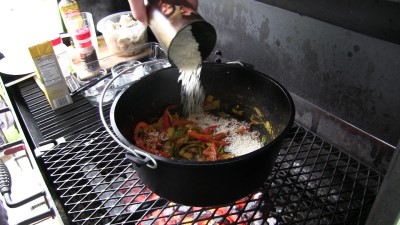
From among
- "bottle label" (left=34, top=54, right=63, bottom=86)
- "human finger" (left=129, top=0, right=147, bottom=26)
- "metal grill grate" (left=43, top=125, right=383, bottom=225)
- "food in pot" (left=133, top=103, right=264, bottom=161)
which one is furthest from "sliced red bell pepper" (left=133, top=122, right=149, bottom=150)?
"bottle label" (left=34, top=54, right=63, bottom=86)

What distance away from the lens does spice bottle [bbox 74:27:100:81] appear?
4.55 ft

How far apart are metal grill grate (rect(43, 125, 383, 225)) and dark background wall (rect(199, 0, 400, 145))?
0.14 m

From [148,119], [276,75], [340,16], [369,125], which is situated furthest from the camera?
[276,75]

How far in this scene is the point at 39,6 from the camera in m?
1.65

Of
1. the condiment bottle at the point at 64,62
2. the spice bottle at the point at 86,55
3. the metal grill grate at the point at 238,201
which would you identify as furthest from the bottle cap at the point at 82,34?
the metal grill grate at the point at 238,201

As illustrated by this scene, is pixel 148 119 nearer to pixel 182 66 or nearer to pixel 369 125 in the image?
pixel 182 66

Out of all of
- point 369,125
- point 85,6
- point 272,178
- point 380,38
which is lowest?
point 272,178

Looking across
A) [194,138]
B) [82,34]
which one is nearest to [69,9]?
[82,34]

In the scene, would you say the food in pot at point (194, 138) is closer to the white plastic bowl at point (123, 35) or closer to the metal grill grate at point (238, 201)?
the metal grill grate at point (238, 201)

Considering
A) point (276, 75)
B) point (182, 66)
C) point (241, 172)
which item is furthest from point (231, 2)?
point (241, 172)

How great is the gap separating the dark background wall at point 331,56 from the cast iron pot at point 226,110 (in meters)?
0.19

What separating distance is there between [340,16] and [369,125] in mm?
323

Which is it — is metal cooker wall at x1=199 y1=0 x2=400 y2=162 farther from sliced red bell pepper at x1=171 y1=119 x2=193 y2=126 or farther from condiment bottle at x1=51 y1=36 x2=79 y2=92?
condiment bottle at x1=51 y1=36 x2=79 y2=92

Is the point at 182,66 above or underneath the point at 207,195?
above
